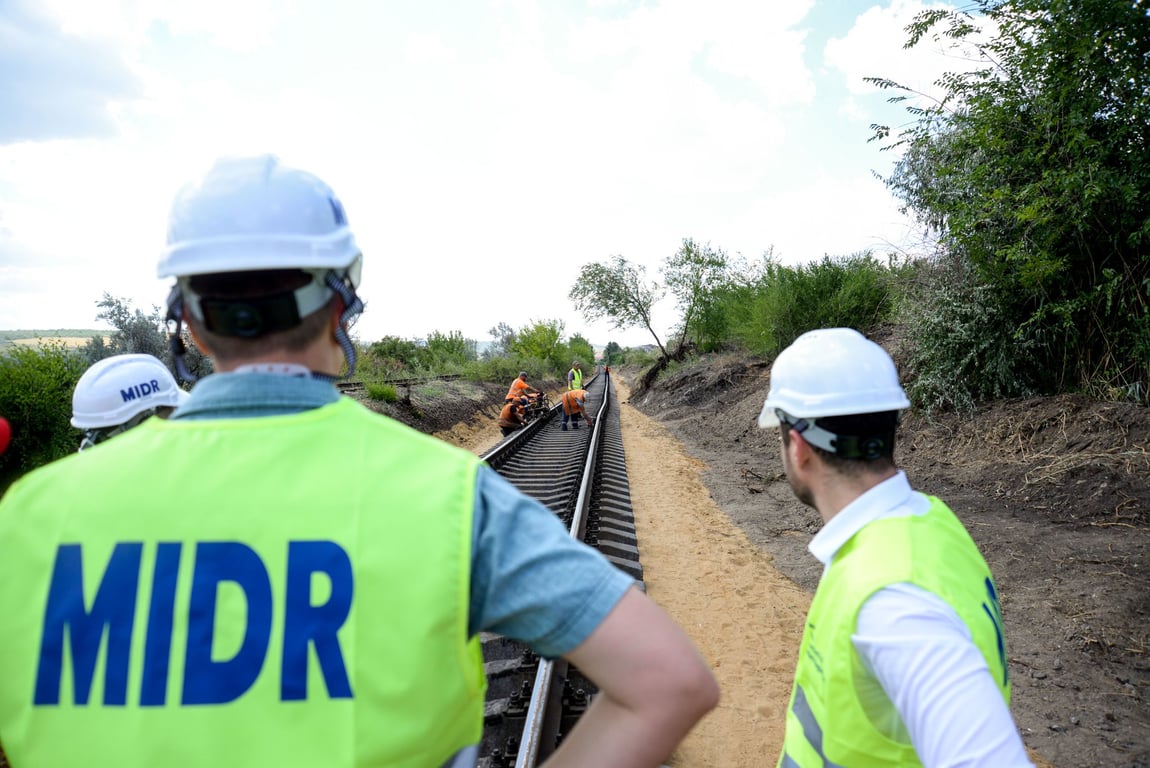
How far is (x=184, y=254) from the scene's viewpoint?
1065mm

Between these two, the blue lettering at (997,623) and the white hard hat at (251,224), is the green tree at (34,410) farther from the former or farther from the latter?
the blue lettering at (997,623)

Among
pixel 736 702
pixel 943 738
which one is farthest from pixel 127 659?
pixel 736 702

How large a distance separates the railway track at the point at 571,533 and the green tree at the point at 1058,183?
644 centimetres

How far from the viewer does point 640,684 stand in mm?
985

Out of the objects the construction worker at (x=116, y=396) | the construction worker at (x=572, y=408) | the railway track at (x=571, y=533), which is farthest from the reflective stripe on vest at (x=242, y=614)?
the construction worker at (x=572, y=408)

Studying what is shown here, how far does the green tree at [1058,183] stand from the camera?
→ 24.4ft

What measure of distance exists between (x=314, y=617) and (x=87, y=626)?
0.34 metres

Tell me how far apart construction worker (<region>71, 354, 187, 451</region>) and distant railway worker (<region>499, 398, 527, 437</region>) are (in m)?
11.2

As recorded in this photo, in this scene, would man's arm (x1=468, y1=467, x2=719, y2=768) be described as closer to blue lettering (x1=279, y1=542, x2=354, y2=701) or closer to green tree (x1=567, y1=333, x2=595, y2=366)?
blue lettering (x1=279, y1=542, x2=354, y2=701)

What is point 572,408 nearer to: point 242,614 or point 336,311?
point 336,311

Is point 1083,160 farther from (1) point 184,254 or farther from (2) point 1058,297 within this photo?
(1) point 184,254

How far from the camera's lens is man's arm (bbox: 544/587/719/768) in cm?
99

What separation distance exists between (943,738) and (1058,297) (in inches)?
397

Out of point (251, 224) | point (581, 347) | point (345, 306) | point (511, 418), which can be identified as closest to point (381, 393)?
point (511, 418)
